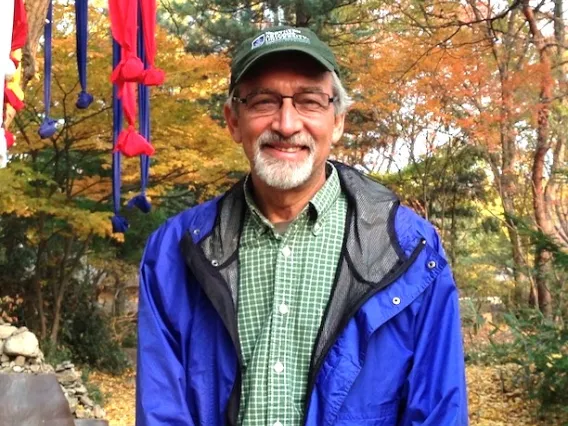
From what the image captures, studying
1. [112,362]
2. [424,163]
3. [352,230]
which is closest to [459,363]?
[352,230]

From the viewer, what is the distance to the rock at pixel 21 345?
273 inches

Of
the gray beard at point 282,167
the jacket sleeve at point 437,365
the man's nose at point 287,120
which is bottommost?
the jacket sleeve at point 437,365

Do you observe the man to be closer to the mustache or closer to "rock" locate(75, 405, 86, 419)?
the mustache

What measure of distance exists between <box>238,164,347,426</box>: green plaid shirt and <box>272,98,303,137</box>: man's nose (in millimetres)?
154

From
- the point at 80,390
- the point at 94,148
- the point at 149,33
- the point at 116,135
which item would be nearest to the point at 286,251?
the point at 149,33

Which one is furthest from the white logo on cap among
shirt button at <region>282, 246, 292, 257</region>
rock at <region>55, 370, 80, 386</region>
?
rock at <region>55, 370, 80, 386</region>

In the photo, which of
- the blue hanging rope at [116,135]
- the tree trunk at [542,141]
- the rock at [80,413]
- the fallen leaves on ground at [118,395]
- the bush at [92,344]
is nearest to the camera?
the blue hanging rope at [116,135]

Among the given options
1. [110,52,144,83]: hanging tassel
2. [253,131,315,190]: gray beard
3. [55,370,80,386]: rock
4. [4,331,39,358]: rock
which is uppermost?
[110,52,144,83]: hanging tassel

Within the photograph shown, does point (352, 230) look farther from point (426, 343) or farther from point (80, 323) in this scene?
point (80, 323)

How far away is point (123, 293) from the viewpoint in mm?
14719

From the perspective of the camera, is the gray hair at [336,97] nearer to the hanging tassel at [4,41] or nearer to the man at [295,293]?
the man at [295,293]

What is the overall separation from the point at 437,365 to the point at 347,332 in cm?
18

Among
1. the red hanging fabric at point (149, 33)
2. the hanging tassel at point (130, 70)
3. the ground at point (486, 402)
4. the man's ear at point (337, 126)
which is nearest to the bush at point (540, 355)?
the ground at point (486, 402)

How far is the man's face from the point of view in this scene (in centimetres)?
162
